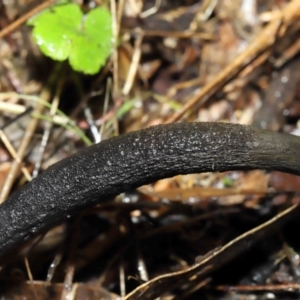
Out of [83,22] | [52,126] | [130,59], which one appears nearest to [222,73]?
[130,59]

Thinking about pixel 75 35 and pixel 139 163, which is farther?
pixel 75 35

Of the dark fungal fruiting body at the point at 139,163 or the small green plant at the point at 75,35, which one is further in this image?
the small green plant at the point at 75,35

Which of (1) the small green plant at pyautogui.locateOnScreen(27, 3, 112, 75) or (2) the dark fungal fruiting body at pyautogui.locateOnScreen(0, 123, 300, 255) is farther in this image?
(1) the small green plant at pyautogui.locateOnScreen(27, 3, 112, 75)

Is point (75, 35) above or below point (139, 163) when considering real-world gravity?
above

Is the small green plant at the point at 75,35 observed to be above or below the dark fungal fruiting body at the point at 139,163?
above

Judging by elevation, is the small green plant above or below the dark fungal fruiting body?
above
